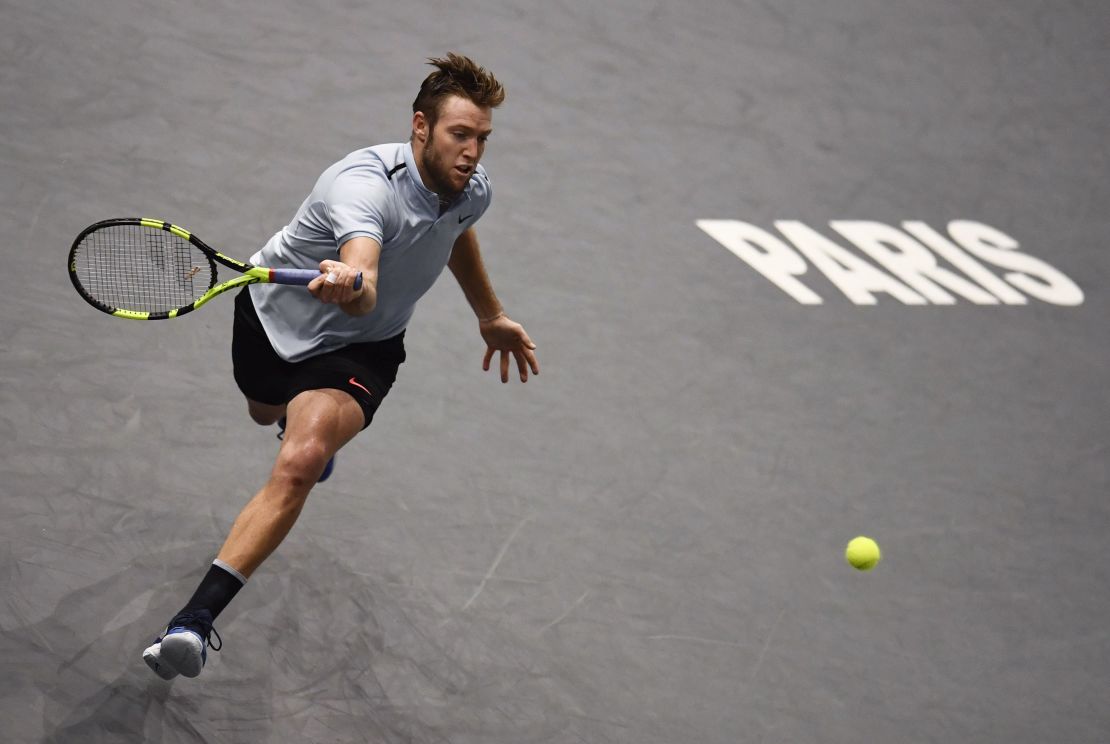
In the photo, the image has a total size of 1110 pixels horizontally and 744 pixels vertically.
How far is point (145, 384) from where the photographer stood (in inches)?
169

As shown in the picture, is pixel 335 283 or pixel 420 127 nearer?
pixel 335 283

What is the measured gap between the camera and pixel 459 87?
133 inches

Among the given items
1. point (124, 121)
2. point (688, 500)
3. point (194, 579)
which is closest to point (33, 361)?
point (194, 579)

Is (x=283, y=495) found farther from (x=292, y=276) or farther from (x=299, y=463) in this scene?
(x=292, y=276)

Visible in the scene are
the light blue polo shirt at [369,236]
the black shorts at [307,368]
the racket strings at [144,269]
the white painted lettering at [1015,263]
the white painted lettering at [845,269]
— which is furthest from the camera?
the white painted lettering at [1015,263]

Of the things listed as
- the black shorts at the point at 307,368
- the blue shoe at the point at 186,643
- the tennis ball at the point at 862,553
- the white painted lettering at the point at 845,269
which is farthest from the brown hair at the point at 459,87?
the white painted lettering at the point at 845,269

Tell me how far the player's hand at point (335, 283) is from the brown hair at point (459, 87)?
58cm

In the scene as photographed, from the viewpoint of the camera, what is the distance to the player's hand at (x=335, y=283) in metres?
2.99

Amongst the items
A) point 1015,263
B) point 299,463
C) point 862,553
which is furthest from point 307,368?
point 1015,263

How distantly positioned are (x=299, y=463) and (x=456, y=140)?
3.02ft

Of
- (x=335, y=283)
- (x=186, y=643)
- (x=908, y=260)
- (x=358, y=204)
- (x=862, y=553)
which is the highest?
(x=908, y=260)

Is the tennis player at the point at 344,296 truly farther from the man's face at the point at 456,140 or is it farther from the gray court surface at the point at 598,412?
the gray court surface at the point at 598,412

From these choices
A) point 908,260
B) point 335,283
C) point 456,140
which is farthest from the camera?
point 908,260

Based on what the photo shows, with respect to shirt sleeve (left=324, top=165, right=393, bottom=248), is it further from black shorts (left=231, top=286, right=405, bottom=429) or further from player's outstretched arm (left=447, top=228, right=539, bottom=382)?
player's outstretched arm (left=447, top=228, right=539, bottom=382)
